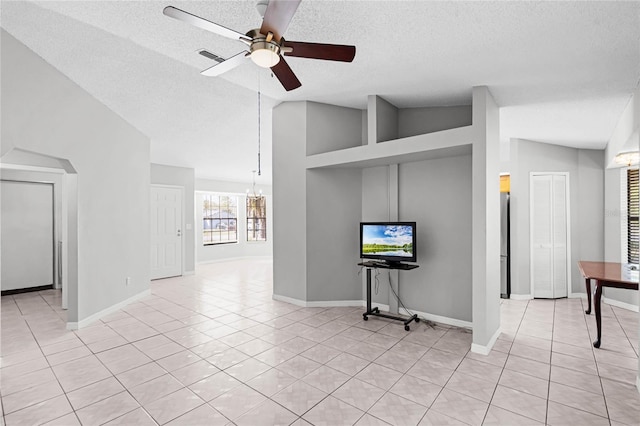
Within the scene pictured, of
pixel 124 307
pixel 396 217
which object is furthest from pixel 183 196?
pixel 396 217

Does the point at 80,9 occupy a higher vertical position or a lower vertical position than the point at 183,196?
higher

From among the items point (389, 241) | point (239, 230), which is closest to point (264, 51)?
point (389, 241)

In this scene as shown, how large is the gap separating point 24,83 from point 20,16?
68cm

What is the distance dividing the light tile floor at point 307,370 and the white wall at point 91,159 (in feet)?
2.06

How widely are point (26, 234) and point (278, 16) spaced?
257 inches

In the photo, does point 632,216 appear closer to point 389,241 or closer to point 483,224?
point 483,224

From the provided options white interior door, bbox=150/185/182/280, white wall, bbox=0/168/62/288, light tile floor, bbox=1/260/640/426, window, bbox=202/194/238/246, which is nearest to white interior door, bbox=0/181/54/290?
white wall, bbox=0/168/62/288

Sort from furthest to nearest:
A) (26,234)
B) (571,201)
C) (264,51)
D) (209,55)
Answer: (26,234), (571,201), (209,55), (264,51)

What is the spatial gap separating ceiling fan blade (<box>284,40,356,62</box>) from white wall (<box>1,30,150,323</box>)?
96.8 inches

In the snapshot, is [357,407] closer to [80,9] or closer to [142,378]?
[142,378]

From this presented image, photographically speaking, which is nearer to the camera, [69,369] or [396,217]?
[69,369]

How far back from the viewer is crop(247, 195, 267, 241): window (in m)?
10.6

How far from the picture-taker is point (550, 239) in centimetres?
543

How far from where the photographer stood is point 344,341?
3502 mm
